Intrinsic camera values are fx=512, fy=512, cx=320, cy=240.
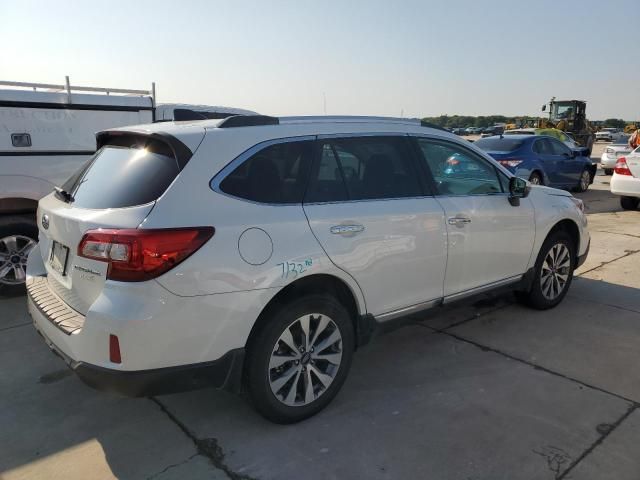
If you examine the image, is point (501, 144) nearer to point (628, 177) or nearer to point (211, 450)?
point (628, 177)

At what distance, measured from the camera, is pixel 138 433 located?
9.94 feet

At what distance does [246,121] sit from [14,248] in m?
→ 3.62

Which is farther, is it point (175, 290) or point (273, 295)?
point (273, 295)

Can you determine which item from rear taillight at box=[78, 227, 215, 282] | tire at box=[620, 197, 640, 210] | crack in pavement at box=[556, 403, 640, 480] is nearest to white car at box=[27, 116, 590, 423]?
rear taillight at box=[78, 227, 215, 282]

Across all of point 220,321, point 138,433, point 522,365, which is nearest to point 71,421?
point 138,433

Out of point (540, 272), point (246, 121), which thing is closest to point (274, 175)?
point (246, 121)

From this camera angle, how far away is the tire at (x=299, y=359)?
283 centimetres

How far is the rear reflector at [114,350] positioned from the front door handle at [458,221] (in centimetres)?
236

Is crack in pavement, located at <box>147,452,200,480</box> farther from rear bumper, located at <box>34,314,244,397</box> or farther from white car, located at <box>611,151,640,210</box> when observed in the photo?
white car, located at <box>611,151,640,210</box>

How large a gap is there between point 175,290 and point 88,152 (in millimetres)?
3764

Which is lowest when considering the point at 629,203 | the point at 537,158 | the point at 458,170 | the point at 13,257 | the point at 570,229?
the point at 629,203

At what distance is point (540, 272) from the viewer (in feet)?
15.8

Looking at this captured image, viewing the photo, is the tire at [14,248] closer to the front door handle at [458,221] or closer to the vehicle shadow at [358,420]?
the vehicle shadow at [358,420]

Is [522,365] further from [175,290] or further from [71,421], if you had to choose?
[71,421]
